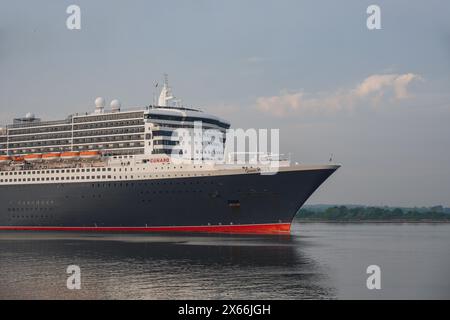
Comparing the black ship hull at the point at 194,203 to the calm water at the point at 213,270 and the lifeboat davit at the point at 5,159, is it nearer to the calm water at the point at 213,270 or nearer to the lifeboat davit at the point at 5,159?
the calm water at the point at 213,270

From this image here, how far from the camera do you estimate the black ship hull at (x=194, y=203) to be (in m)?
51.7

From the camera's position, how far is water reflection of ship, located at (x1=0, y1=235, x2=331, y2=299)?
24.6 metres

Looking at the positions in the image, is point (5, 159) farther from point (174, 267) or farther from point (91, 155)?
point (174, 267)

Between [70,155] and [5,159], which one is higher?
[70,155]

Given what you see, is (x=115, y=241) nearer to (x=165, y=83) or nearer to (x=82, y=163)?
(x=82, y=163)

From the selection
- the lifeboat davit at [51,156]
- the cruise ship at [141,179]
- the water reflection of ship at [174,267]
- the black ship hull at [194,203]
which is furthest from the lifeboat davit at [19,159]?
the water reflection of ship at [174,267]

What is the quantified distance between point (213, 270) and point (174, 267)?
90.8 inches

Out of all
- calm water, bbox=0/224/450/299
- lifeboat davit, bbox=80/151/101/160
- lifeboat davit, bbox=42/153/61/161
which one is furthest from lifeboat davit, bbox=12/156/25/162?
calm water, bbox=0/224/450/299

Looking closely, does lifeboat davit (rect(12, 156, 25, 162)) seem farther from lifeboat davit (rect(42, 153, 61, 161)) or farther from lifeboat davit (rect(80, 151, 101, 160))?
lifeboat davit (rect(80, 151, 101, 160))

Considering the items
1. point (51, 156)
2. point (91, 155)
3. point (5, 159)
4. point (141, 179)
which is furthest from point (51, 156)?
point (141, 179)

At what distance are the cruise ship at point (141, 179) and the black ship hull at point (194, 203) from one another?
0.30ft

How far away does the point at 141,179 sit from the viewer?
5494 centimetres
